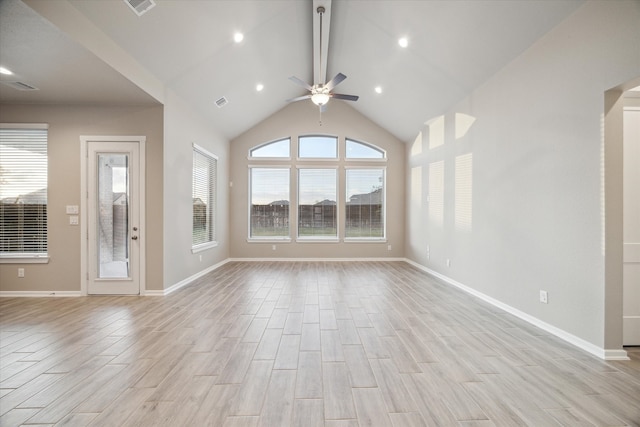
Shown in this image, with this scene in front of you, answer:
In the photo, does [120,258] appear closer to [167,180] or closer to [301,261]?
[167,180]

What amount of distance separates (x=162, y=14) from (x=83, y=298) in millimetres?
4063

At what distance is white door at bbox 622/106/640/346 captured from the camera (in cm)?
283

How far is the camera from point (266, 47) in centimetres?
495

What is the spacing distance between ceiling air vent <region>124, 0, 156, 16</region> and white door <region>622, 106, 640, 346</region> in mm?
4824

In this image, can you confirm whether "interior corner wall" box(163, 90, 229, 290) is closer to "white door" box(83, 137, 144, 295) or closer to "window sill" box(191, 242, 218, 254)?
"window sill" box(191, 242, 218, 254)

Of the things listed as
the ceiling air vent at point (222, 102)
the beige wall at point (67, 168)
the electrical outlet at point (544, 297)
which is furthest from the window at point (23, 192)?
the electrical outlet at point (544, 297)

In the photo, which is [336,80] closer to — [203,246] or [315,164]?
[315,164]

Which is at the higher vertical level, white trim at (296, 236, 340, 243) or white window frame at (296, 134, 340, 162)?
white window frame at (296, 134, 340, 162)

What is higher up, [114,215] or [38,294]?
A: [114,215]

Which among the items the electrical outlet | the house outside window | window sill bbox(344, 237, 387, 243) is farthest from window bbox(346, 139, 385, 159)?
the electrical outlet

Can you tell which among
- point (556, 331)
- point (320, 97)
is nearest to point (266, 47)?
point (320, 97)

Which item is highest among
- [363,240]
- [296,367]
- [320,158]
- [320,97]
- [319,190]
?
[320,97]

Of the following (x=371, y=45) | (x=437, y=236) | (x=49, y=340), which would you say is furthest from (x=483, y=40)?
(x=49, y=340)

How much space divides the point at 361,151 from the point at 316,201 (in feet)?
5.86
